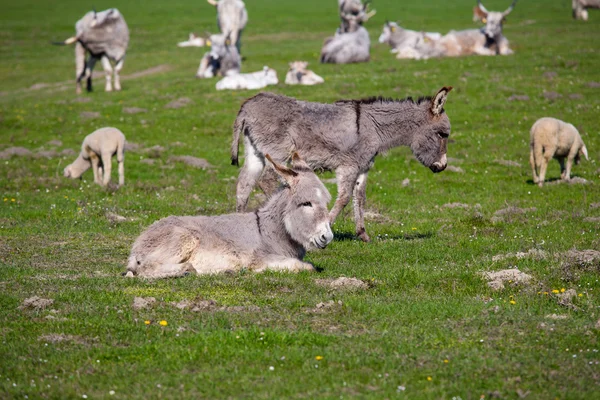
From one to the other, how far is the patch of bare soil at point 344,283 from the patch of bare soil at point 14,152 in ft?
57.7

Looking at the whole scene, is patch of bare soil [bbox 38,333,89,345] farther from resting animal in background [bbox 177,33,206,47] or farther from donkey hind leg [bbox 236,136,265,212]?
resting animal in background [bbox 177,33,206,47]

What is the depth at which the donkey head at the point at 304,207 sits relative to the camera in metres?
11.3

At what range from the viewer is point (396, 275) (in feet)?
37.2

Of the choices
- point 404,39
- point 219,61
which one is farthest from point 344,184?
point 404,39

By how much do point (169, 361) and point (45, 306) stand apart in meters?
2.53

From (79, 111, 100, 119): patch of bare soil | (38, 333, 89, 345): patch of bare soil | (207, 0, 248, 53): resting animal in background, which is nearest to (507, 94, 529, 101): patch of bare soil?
(79, 111, 100, 119): patch of bare soil

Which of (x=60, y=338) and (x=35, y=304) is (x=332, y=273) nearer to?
(x=35, y=304)

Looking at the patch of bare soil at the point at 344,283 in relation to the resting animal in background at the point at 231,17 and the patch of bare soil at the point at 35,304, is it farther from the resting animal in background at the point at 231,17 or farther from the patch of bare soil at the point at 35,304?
the resting animal in background at the point at 231,17

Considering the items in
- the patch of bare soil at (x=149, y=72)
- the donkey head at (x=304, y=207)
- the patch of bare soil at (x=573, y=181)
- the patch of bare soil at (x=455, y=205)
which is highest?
the donkey head at (x=304, y=207)

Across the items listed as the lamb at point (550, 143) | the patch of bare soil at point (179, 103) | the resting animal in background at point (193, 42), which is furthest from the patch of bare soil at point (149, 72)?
the lamb at point (550, 143)

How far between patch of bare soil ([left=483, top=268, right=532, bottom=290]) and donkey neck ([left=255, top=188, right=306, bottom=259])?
281 cm

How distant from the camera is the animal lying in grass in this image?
445 inches

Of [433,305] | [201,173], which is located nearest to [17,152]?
[201,173]

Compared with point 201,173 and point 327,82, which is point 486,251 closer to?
point 201,173
